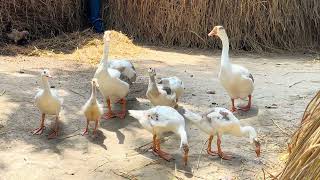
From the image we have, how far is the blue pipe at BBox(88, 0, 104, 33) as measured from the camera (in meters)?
10.4

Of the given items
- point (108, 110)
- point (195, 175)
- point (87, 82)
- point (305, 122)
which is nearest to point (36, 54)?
point (87, 82)

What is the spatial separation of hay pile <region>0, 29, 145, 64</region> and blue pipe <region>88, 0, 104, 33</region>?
1.34ft

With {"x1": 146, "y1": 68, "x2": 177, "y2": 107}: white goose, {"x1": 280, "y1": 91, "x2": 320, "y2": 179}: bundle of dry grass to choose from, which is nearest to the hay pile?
{"x1": 146, "y1": 68, "x2": 177, "y2": 107}: white goose

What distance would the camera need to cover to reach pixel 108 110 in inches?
226

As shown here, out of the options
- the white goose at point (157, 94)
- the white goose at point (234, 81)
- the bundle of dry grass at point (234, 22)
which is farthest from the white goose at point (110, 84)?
the bundle of dry grass at point (234, 22)

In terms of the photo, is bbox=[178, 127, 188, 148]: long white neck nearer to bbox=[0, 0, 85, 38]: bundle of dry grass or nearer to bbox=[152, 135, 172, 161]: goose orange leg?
bbox=[152, 135, 172, 161]: goose orange leg

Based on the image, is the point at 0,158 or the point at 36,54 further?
the point at 36,54

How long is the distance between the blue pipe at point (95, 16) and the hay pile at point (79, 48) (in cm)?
41

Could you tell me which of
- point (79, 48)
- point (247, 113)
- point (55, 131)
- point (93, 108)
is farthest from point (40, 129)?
point (79, 48)

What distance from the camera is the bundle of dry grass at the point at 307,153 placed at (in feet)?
9.02

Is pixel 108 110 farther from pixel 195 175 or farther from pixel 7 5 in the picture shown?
pixel 7 5

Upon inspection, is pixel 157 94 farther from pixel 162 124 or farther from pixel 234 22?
pixel 234 22

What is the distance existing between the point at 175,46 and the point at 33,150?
18.2 ft

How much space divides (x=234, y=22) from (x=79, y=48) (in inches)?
114
